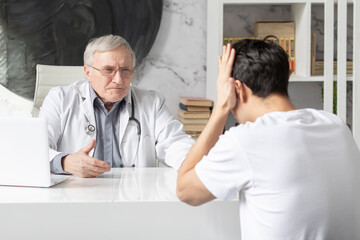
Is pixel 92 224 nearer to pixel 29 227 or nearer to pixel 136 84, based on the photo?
pixel 29 227

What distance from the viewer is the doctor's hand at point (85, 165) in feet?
6.44

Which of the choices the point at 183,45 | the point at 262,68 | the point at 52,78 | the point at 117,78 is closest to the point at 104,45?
the point at 117,78

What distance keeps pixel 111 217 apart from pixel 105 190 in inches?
7.0

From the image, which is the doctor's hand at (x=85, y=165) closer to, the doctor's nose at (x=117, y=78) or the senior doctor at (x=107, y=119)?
the senior doctor at (x=107, y=119)

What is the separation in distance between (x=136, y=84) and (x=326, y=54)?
133cm

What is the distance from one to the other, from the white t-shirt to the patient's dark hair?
0.34 ft

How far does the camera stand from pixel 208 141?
144 centimetres

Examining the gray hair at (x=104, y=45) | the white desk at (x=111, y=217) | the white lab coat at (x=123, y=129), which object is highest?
the gray hair at (x=104, y=45)

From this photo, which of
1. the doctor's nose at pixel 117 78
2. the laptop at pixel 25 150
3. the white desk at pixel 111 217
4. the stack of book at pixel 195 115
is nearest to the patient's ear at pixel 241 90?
the white desk at pixel 111 217

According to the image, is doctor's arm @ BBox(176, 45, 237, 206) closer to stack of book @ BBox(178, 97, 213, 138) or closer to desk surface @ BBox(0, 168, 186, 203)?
desk surface @ BBox(0, 168, 186, 203)

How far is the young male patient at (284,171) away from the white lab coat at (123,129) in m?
1.07

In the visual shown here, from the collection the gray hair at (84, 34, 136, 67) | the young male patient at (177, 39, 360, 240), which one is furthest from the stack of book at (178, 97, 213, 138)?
the young male patient at (177, 39, 360, 240)

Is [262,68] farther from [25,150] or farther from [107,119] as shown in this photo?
[107,119]

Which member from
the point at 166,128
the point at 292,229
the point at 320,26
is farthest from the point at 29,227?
the point at 320,26
